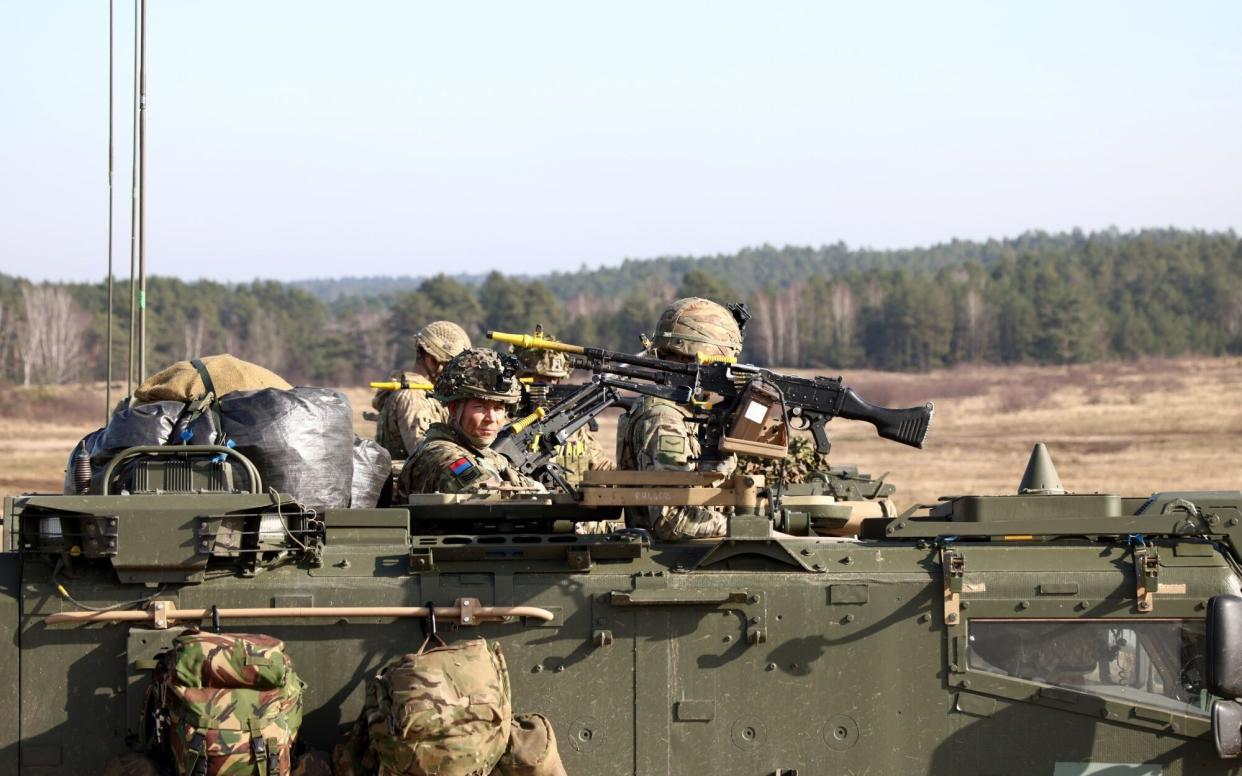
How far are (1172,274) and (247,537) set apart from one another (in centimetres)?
6894

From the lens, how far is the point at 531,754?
6.17 m

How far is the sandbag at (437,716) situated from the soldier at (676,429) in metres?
1.53

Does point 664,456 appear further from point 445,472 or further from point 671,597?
point 671,597

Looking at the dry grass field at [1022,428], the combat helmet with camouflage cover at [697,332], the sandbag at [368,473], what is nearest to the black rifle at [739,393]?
the combat helmet with camouflage cover at [697,332]

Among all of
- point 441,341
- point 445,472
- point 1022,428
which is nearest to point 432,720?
point 445,472

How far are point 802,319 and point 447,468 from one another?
63218 millimetres

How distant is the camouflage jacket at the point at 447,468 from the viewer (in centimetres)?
785

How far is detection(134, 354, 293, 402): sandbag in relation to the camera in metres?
7.29

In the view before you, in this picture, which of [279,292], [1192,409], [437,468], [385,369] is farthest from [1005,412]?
[279,292]

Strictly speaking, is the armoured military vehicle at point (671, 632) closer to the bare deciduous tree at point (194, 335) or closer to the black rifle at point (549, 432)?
the black rifle at point (549, 432)

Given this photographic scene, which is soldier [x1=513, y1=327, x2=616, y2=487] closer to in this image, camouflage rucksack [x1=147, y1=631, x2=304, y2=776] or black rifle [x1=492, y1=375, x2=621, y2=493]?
black rifle [x1=492, y1=375, x2=621, y2=493]

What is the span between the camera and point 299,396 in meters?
6.89

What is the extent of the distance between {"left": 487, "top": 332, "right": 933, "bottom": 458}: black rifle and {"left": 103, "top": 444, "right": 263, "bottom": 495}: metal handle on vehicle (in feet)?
6.10

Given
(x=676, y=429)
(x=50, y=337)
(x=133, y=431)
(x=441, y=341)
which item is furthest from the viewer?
(x=50, y=337)
